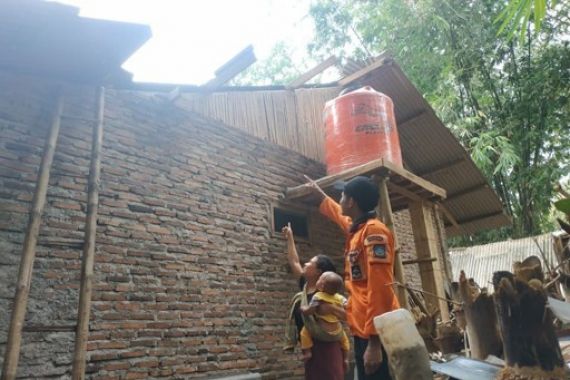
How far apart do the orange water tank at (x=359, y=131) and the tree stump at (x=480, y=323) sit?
6.96 feet

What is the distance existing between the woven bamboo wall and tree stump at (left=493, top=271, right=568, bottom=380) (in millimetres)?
3881

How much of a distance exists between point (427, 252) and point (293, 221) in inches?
78.0

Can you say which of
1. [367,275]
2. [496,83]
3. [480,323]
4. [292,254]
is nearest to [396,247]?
[480,323]

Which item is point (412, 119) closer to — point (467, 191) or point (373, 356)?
point (467, 191)

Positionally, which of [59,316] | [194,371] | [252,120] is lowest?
[194,371]

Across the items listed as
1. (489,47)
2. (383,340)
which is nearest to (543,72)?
(489,47)

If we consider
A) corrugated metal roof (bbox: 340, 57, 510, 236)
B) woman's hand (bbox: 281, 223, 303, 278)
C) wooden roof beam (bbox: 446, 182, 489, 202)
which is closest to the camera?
woman's hand (bbox: 281, 223, 303, 278)

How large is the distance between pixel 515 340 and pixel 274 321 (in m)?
3.00

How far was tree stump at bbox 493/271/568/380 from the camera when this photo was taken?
2635mm

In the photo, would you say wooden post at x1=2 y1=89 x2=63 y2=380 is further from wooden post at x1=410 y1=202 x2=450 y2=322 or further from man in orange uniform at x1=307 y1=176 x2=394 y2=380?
wooden post at x1=410 y1=202 x2=450 y2=322

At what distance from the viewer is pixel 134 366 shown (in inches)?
147

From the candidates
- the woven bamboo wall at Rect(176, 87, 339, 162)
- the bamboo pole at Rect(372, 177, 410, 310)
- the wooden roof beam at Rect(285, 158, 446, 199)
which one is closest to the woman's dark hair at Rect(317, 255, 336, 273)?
the bamboo pole at Rect(372, 177, 410, 310)

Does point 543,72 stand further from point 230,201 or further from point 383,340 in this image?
point 383,340

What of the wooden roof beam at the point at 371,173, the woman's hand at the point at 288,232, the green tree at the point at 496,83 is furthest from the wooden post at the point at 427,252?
the green tree at the point at 496,83
